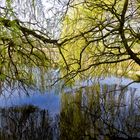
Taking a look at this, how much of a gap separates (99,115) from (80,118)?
283 mm

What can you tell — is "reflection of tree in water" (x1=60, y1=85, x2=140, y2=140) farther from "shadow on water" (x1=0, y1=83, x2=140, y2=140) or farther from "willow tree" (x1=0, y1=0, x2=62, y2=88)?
"willow tree" (x1=0, y1=0, x2=62, y2=88)

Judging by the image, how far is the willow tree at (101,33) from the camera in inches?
205

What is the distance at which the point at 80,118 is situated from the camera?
5.57m

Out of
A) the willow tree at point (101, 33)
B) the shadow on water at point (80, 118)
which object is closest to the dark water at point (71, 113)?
the shadow on water at point (80, 118)

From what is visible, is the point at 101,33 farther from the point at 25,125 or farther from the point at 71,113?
the point at 25,125

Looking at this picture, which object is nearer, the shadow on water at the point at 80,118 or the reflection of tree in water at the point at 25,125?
the reflection of tree in water at the point at 25,125

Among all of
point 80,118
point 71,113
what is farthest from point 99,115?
point 71,113

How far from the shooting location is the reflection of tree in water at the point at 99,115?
508 cm

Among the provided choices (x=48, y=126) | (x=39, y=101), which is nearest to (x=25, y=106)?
(x=39, y=101)

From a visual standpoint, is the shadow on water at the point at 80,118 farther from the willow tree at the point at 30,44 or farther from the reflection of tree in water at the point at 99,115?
the willow tree at the point at 30,44

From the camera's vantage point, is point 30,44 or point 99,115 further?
point 99,115

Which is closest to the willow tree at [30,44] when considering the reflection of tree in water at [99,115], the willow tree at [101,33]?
the willow tree at [101,33]

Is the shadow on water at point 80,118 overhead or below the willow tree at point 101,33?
below

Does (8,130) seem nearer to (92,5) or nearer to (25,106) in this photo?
(25,106)
